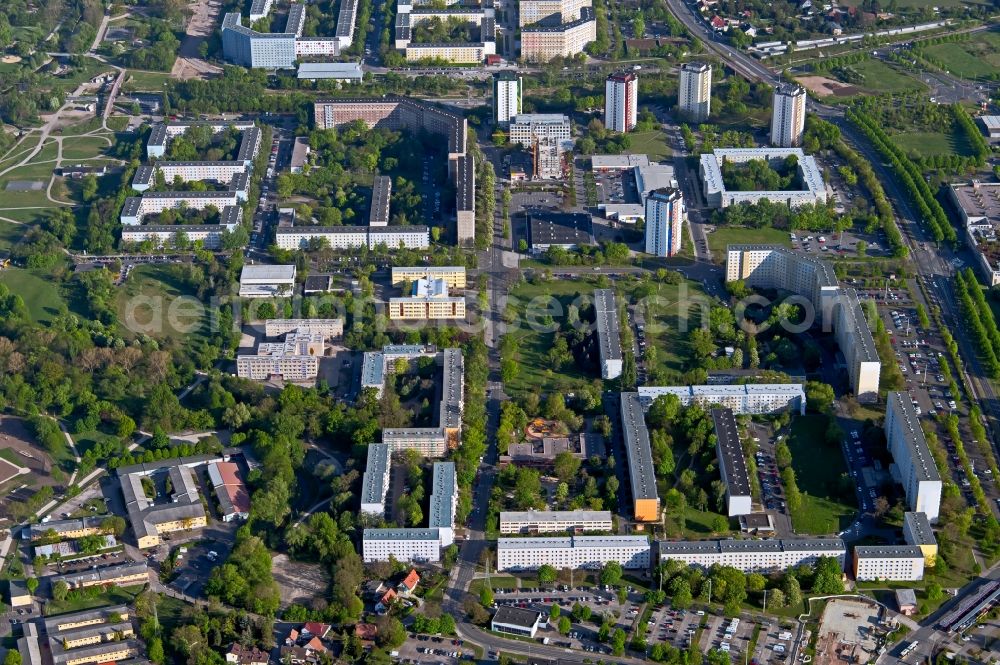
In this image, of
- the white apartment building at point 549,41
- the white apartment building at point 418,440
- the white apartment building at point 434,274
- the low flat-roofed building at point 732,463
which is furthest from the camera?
the white apartment building at point 549,41

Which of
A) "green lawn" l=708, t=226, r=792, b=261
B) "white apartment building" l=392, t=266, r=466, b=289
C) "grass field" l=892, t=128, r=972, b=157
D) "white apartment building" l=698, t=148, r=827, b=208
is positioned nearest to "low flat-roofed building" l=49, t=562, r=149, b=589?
"white apartment building" l=392, t=266, r=466, b=289

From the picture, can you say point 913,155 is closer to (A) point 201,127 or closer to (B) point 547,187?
(B) point 547,187

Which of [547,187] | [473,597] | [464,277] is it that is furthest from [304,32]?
[473,597]

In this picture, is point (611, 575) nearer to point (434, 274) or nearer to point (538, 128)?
point (434, 274)

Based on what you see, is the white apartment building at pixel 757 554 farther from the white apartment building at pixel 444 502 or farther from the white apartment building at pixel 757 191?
the white apartment building at pixel 757 191

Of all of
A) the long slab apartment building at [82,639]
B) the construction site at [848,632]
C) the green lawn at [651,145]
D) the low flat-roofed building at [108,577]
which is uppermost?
the green lawn at [651,145]

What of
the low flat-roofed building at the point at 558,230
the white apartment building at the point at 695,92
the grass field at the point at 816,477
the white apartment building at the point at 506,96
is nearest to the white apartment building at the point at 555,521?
the grass field at the point at 816,477

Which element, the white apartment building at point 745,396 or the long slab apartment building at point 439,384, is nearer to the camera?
the long slab apartment building at point 439,384
